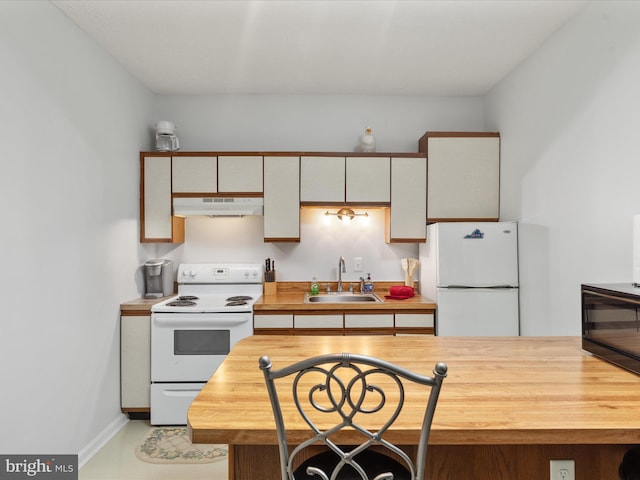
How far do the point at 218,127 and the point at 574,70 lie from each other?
8.94 ft

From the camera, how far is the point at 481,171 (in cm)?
338

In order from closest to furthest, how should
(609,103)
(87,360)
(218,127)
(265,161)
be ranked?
1. (609,103)
2. (87,360)
3. (265,161)
4. (218,127)

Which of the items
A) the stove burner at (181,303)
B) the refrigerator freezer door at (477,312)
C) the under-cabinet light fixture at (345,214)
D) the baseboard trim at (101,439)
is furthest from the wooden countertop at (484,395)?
the under-cabinet light fixture at (345,214)

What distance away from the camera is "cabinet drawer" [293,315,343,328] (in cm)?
313

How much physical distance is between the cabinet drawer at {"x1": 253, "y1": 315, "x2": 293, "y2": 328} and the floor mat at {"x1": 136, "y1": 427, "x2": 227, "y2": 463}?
2.82ft

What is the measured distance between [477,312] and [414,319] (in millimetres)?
460

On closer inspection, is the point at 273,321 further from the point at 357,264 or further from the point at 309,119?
the point at 309,119

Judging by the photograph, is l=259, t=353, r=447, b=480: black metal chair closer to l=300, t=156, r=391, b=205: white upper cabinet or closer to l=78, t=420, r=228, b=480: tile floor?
l=78, t=420, r=228, b=480: tile floor

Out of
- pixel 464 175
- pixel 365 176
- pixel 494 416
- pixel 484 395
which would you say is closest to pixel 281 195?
pixel 365 176

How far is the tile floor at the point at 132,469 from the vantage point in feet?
7.89

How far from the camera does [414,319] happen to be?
10.3ft

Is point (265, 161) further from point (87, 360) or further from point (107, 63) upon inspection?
point (87, 360)

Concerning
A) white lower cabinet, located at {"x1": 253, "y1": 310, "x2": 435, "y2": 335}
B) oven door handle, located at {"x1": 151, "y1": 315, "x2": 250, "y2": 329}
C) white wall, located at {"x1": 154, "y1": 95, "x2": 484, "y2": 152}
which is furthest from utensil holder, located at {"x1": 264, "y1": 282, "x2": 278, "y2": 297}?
white wall, located at {"x1": 154, "y1": 95, "x2": 484, "y2": 152}

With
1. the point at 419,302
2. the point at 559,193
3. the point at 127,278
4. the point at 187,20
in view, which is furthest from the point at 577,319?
the point at 127,278
